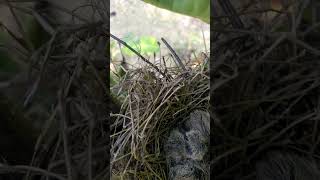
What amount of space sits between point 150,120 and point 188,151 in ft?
0.31

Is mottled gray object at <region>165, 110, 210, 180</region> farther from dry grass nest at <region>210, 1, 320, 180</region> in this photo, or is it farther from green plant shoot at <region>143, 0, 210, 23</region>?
green plant shoot at <region>143, 0, 210, 23</region>

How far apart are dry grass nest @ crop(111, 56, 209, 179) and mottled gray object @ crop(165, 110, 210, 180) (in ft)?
0.05

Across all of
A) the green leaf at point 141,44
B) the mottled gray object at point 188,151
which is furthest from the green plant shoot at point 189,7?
the mottled gray object at point 188,151

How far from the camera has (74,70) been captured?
73 cm

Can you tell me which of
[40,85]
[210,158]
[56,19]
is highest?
[56,19]

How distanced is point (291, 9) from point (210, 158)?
310 millimetres

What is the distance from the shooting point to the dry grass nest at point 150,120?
31.8 inches

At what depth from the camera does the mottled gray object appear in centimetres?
80

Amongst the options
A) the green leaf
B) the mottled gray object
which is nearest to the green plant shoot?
the green leaf

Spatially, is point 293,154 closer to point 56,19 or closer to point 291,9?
point 291,9

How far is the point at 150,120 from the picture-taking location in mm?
808

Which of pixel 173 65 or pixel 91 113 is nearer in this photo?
pixel 91 113

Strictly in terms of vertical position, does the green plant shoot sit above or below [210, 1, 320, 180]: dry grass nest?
above

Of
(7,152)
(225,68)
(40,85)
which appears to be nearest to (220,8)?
(225,68)
